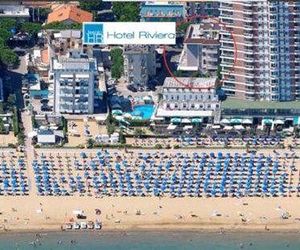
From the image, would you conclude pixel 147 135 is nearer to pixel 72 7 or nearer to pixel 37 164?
pixel 37 164

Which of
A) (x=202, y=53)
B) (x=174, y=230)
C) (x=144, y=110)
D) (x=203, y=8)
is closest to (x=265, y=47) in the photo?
(x=202, y=53)

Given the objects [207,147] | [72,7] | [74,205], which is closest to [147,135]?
[207,147]

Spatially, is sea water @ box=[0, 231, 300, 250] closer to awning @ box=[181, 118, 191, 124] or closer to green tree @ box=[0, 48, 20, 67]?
awning @ box=[181, 118, 191, 124]

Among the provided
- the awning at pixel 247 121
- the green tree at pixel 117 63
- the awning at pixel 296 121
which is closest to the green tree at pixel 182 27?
the green tree at pixel 117 63

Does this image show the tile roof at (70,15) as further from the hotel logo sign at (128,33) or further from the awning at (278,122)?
the awning at (278,122)

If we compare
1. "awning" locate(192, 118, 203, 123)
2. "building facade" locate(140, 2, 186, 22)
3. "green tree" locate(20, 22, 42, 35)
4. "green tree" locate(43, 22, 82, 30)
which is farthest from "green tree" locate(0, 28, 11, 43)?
"awning" locate(192, 118, 203, 123)

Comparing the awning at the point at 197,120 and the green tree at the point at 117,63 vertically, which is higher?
the green tree at the point at 117,63
